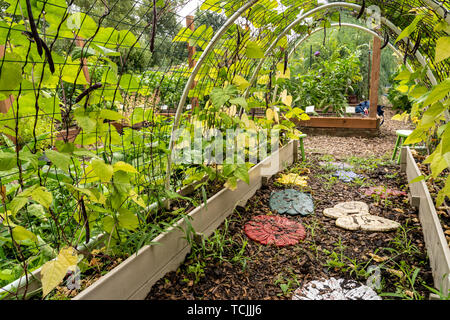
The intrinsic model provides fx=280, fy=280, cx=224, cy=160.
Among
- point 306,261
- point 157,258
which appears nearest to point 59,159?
point 157,258

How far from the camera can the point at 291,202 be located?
7.46 feet

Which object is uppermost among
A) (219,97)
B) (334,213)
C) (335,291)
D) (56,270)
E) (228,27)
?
(228,27)

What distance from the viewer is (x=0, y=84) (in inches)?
29.6

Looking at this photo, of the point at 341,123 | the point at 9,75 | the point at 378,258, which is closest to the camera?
the point at 9,75

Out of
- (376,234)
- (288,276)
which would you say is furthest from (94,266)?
(376,234)

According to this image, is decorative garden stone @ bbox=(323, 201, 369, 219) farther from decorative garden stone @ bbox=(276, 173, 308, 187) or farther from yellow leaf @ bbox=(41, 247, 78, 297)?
yellow leaf @ bbox=(41, 247, 78, 297)

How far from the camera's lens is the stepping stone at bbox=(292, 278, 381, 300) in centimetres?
128

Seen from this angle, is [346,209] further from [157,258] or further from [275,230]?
[157,258]

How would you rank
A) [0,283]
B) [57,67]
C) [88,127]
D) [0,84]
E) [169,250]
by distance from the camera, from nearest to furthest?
[0,84], [88,127], [57,67], [0,283], [169,250]

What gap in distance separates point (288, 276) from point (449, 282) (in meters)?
0.67

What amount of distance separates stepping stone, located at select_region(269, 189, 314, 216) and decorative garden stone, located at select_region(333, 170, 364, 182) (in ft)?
1.93

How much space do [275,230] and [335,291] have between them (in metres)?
0.59

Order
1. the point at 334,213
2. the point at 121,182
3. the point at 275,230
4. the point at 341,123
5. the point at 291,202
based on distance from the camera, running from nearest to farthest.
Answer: the point at 121,182, the point at 275,230, the point at 334,213, the point at 291,202, the point at 341,123

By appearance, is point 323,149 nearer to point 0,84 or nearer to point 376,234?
point 376,234
